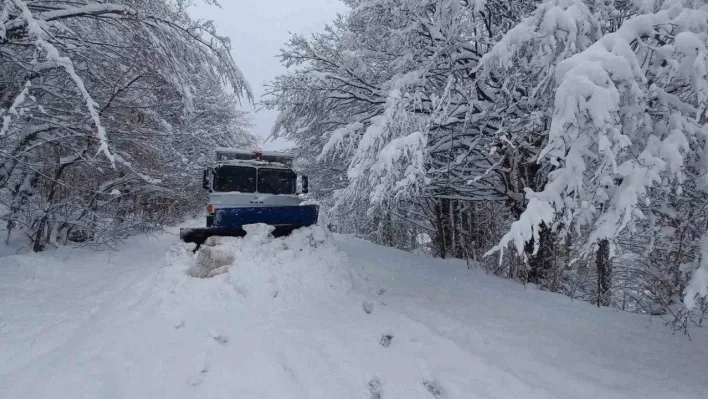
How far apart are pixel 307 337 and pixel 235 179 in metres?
6.11

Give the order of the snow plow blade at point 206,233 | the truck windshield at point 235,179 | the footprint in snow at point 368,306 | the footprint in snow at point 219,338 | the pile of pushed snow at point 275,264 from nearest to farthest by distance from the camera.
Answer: the footprint in snow at point 219,338 < the footprint in snow at point 368,306 < the pile of pushed snow at point 275,264 < the snow plow blade at point 206,233 < the truck windshield at point 235,179

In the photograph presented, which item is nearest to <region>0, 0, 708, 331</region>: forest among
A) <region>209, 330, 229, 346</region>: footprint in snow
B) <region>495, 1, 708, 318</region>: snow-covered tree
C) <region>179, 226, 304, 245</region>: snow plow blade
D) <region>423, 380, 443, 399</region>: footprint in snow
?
<region>495, 1, 708, 318</region>: snow-covered tree

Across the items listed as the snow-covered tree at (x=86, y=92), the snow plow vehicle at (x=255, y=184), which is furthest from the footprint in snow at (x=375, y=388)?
the snow plow vehicle at (x=255, y=184)

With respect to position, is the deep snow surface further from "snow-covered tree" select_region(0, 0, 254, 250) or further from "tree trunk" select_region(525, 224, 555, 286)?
"snow-covered tree" select_region(0, 0, 254, 250)

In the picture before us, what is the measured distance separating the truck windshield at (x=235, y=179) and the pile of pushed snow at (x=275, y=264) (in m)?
2.67

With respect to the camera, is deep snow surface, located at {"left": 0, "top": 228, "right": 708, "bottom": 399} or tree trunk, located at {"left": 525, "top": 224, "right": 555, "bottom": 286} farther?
tree trunk, located at {"left": 525, "top": 224, "right": 555, "bottom": 286}

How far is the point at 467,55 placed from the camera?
6328 millimetres

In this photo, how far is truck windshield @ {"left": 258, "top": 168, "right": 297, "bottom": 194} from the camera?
10078 millimetres

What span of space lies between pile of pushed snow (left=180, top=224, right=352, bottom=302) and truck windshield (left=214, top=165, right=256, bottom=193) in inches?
105

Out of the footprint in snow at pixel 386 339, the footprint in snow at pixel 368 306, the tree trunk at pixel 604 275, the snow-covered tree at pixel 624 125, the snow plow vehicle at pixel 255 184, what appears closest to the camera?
the snow-covered tree at pixel 624 125

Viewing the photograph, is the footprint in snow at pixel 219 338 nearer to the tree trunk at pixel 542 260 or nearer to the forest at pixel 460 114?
the forest at pixel 460 114

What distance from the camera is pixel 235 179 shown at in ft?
32.3

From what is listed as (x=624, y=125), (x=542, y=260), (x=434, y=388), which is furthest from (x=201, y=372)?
(x=542, y=260)

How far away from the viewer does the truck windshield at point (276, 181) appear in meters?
10.1
